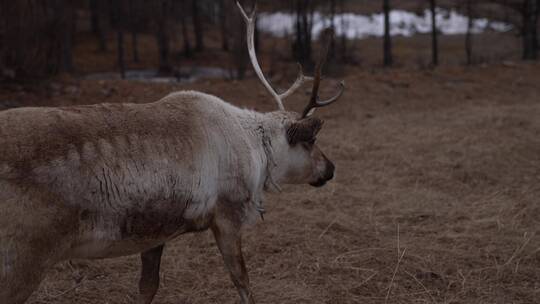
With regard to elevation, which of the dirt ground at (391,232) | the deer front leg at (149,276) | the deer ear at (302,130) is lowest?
the dirt ground at (391,232)

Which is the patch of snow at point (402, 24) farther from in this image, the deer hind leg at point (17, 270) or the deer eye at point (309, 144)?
the deer hind leg at point (17, 270)

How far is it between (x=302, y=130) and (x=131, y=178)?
1456 mm

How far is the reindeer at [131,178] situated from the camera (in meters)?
2.73

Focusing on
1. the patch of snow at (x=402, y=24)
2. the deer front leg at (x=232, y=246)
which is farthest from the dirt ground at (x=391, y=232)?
the patch of snow at (x=402, y=24)

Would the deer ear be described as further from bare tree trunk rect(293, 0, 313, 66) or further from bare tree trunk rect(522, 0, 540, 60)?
bare tree trunk rect(522, 0, 540, 60)

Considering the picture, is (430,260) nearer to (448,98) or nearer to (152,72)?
(448,98)

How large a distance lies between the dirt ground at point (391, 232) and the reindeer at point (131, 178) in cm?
92

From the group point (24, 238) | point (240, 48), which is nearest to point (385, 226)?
point (24, 238)

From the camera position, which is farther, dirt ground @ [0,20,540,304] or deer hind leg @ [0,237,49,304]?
dirt ground @ [0,20,540,304]

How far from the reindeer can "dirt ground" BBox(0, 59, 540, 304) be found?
92cm

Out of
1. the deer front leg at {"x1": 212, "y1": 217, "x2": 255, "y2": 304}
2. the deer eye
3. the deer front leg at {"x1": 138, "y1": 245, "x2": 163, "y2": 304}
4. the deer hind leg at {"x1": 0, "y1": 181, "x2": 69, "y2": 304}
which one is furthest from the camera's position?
the deer eye

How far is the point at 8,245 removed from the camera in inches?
105

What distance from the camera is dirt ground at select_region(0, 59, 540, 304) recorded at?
446 centimetres

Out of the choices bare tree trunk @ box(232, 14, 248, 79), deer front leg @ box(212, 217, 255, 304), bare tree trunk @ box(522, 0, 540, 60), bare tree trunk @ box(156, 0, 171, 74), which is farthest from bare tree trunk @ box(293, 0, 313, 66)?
deer front leg @ box(212, 217, 255, 304)
